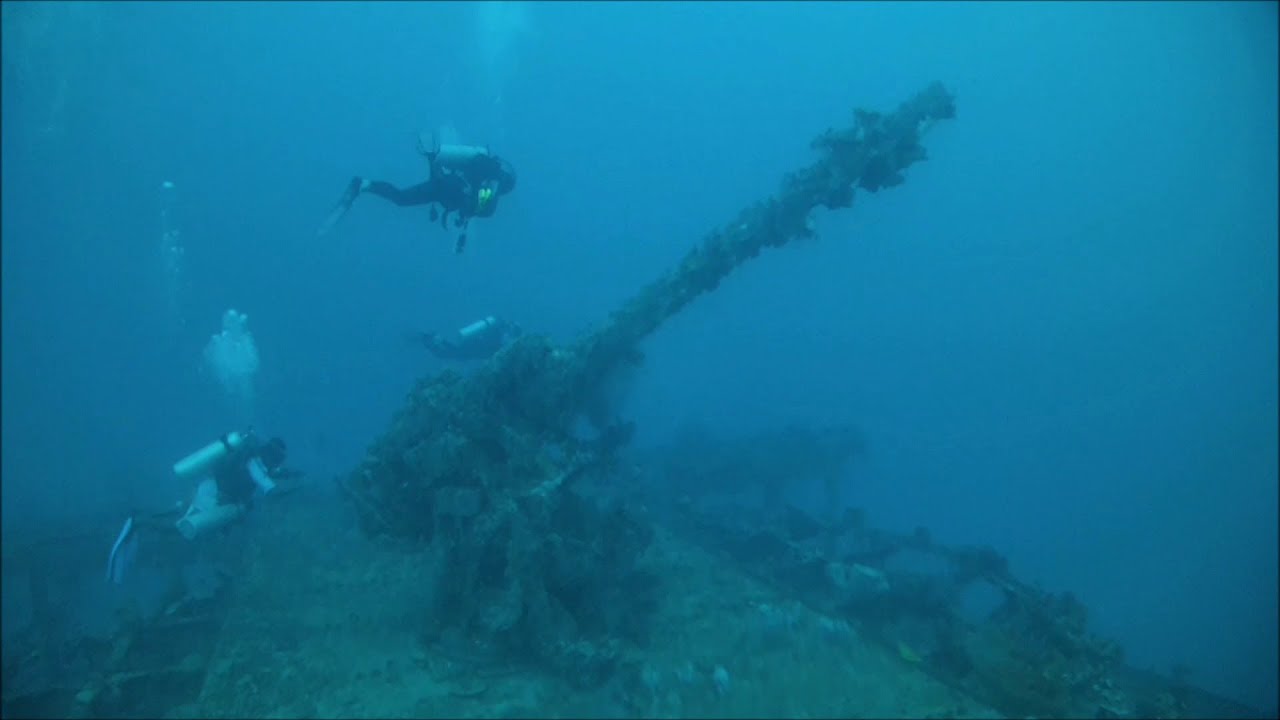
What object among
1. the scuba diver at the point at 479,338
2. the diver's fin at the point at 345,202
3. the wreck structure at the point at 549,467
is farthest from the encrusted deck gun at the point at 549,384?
the scuba diver at the point at 479,338

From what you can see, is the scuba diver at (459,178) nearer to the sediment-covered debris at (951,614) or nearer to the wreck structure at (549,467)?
the wreck structure at (549,467)

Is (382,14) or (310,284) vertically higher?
(382,14)

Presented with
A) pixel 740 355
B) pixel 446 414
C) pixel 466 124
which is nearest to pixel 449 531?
pixel 446 414

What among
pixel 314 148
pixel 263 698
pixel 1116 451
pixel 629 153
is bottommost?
pixel 263 698

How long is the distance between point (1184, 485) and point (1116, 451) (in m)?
7.07

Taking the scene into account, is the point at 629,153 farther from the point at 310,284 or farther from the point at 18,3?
the point at 18,3

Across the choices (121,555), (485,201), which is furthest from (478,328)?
(121,555)

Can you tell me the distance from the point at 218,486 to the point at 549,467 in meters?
4.95

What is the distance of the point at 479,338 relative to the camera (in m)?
12.4

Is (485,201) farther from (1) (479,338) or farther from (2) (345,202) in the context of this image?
(1) (479,338)

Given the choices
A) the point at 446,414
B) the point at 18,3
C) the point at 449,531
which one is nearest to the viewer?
the point at 449,531

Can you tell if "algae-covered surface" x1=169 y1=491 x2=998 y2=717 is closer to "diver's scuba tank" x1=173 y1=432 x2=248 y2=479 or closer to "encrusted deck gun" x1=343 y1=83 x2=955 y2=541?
"encrusted deck gun" x1=343 y1=83 x2=955 y2=541

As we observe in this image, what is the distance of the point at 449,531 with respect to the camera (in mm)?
6574

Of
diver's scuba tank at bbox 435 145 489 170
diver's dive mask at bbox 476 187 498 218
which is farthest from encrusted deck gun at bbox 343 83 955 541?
diver's scuba tank at bbox 435 145 489 170
